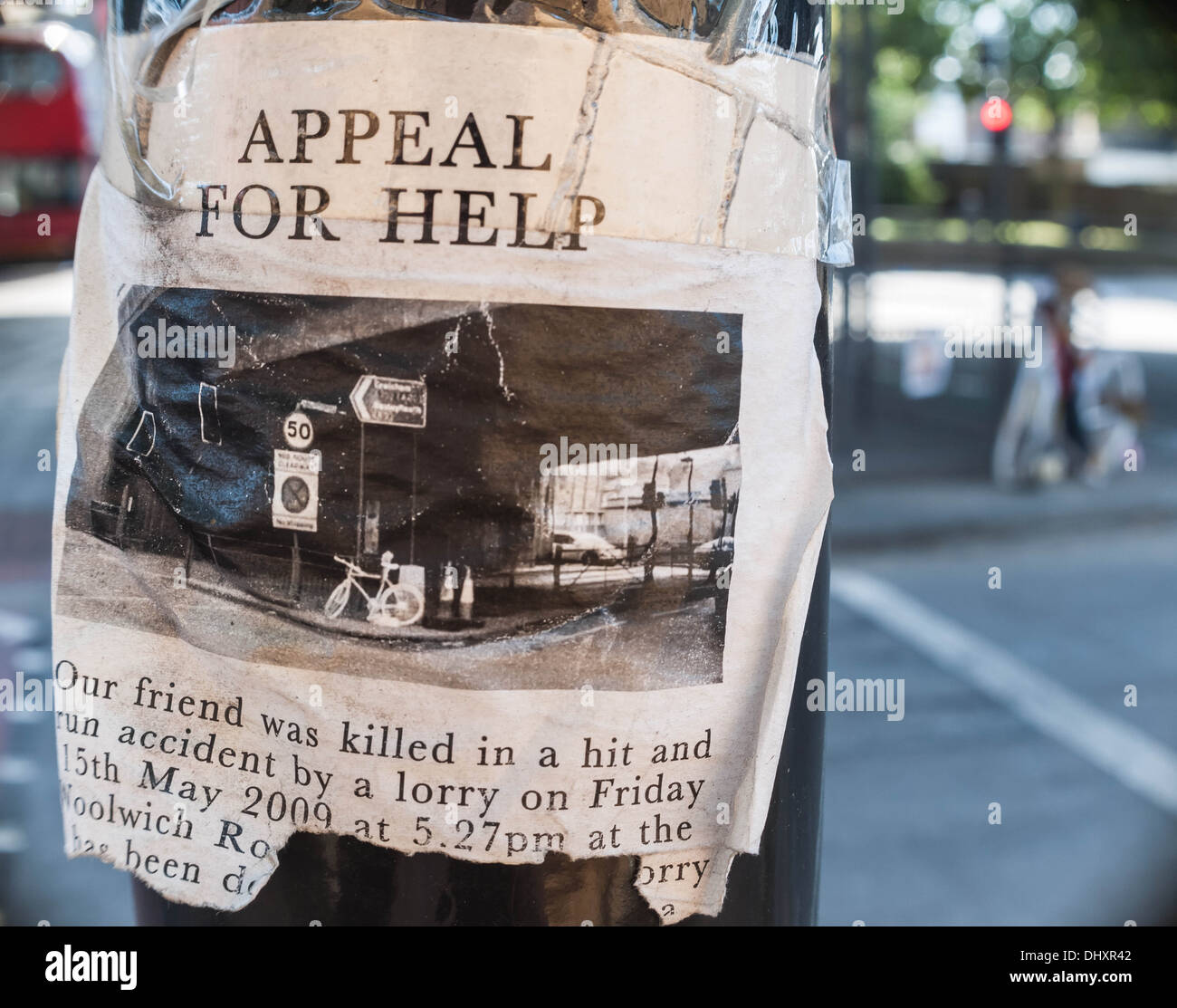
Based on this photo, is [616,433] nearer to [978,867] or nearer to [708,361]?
[708,361]

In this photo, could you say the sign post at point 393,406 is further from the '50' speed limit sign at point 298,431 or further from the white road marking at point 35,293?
the white road marking at point 35,293

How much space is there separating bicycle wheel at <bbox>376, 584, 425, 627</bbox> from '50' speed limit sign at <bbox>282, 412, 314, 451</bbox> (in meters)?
0.17

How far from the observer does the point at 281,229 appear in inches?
47.1

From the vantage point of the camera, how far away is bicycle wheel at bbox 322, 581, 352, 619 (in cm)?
120

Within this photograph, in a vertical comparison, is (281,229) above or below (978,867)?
above

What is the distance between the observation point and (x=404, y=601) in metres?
1.19

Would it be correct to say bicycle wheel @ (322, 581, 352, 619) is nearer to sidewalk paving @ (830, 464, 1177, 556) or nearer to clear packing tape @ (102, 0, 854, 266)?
clear packing tape @ (102, 0, 854, 266)

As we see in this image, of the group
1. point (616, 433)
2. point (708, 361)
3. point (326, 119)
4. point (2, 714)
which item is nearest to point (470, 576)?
point (616, 433)

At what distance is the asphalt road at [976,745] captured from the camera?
4625 mm

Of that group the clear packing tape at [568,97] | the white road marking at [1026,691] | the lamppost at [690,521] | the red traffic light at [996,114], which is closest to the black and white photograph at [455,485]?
the lamppost at [690,521]

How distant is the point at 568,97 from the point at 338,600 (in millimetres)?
543

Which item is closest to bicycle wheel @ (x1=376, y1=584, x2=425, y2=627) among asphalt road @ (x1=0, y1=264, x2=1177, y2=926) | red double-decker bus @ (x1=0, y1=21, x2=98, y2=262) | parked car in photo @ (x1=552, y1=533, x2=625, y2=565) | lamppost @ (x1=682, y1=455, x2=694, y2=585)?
parked car in photo @ (x1=552, y1=533, x2=625, y2=565)
